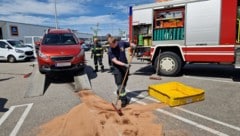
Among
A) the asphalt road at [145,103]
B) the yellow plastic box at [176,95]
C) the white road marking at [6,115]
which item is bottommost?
the white road marking at [6,115]

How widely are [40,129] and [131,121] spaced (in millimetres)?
1755

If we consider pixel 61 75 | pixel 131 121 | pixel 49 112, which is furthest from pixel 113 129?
pixel 61 75

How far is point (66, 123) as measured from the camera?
4.35 meters

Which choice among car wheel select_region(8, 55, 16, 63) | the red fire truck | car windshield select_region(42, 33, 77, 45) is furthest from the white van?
the red fire truck

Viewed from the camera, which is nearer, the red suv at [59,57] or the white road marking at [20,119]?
the white road marking at [20,119]

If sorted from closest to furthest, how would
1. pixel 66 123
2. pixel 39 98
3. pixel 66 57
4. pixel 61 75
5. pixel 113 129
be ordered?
pixel 113 129 < pixel 66 123 < pixel 39 98 < pixel 66 57 < pixel 61 75

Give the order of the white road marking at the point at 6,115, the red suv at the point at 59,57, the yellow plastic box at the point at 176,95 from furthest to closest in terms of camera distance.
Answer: the red suv at the point at 59,57 → the yellow plastic box at the point at 176,95 → the white road marking at the point at 6,115

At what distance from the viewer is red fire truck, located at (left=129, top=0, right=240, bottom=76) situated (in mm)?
7434

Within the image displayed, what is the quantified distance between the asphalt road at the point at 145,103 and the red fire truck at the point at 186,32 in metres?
0.81

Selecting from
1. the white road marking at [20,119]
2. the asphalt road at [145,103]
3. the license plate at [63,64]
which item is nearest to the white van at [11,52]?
Result: the asphalt road at [145,103]

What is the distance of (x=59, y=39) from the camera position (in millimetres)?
9367

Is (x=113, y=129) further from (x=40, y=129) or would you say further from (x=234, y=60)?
(x=234, y=60)

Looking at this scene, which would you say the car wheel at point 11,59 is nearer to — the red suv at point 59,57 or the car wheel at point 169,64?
the red suv at point 59,57

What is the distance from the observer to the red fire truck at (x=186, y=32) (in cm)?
743
